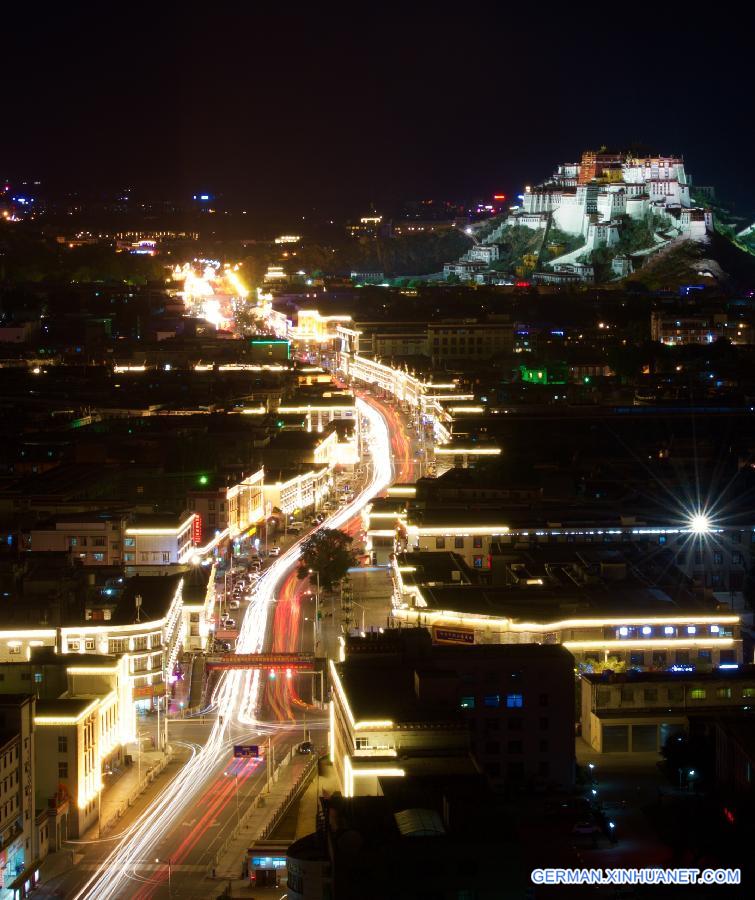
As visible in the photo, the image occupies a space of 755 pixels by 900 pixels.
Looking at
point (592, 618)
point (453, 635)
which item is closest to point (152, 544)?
point (453, 635)

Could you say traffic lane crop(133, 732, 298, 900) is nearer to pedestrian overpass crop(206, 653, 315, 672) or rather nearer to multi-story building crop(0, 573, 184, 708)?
multi-story building crop(0, 573, 184, 708)

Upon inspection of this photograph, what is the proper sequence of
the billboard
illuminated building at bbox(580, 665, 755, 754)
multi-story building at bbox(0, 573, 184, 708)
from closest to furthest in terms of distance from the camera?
1. the billboard
2. illuminated building at bbox(580, 665, 755, 754)
3. multi-story building at bbox(0, 573, 184, 708)

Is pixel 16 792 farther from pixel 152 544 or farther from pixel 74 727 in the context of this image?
pixel 152 544

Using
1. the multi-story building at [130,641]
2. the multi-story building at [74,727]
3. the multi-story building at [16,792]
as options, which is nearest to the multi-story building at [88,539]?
the multi-story building at [130,641]

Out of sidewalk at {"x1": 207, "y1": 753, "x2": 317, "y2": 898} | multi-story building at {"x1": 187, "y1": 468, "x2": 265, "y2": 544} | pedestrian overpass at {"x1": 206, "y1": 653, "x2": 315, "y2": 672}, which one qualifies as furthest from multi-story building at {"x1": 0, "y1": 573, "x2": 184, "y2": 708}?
multi-story building at {"x1": 187, "y1": 468, "x2": 265, "y2": 544}

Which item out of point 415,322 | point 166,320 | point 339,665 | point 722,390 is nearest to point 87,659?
point 339,665

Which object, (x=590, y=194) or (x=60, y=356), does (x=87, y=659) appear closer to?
(x=60, y=356)

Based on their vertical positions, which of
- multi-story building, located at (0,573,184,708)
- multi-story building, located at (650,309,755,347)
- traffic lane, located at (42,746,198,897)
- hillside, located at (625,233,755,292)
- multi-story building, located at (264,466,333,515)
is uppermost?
hillside, located at (625,233,755,292)

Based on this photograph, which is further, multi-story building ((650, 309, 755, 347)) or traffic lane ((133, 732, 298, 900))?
multi-story building ((650, 309, 755, 347))
